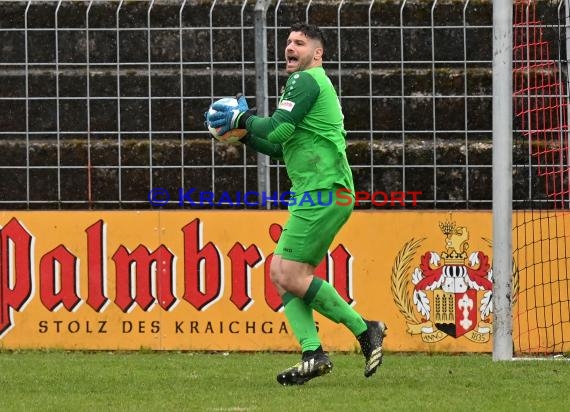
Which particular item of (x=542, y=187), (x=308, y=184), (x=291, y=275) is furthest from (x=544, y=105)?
(x=291, y=275)

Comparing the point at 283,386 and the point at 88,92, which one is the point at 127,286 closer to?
the point at 88,92

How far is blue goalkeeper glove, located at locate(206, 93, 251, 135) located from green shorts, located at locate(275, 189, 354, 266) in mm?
500

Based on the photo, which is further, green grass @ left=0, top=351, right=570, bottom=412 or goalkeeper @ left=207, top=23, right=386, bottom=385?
goalkeeper @ left=207, top=23, right=386, bottom=385

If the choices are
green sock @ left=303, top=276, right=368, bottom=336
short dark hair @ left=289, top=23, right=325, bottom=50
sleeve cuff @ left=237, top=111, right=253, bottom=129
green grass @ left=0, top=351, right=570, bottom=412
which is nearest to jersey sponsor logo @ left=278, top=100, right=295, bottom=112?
sleeve cuff @ left=237, top=111, right=253, bottom=129

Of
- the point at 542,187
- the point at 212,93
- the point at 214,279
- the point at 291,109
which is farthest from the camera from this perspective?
the point at 212,93

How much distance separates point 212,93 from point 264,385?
3.94m

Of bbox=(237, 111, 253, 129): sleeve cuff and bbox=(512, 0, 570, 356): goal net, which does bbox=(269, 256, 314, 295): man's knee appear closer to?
bbox=(237, 111, 253, 129): sleeve cuff

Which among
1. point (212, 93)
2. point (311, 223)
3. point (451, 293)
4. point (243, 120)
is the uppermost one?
point (212, 93)

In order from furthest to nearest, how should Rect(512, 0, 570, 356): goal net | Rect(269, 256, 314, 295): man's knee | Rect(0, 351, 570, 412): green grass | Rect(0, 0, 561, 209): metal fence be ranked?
Rect(0, 0, 561, 209): metal fence, Rect(512, 0, 570, 356): goal net, Rect(269, 256, 314, 295): man's knee, Rect(0, 351, 570, 412): green grass

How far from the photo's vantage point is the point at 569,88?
404 inches

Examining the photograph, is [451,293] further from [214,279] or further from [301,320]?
[301,320]

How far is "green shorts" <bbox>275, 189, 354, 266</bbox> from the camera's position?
755 centimetres

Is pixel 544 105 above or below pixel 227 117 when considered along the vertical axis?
above

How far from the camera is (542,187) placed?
35.2ft
